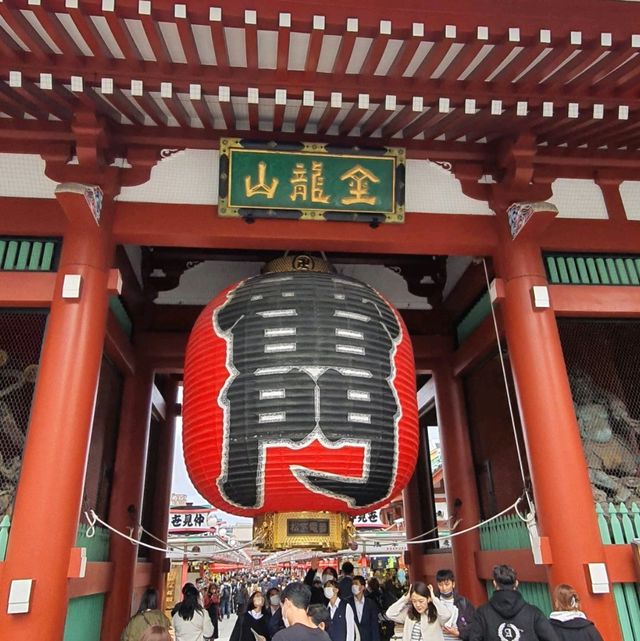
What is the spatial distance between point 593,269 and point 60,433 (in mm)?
4587

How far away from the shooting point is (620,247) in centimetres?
504

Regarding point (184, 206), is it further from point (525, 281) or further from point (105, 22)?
point (525, 281)

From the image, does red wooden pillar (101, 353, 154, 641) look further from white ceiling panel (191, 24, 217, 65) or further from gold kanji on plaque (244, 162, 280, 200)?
white ceiling panel (191, 24, 217, 65)

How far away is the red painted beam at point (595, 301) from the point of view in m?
4.76

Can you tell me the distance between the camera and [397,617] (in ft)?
12.1

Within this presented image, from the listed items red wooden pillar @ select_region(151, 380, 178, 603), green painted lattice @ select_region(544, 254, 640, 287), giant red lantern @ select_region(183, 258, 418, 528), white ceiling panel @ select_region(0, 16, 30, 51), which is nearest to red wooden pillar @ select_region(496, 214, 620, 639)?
green painted lattice @ select_region(544, 254, 640, 287)

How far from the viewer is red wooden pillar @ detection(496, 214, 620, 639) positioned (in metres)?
3.81

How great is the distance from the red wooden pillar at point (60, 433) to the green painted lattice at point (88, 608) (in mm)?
1076

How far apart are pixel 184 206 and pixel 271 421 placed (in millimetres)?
2285

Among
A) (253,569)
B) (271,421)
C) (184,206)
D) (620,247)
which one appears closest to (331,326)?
(271,421)

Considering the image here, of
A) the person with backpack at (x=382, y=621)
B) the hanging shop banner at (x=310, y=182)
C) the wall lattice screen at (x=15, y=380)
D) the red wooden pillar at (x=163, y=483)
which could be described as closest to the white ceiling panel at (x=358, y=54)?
the hanging shop banner at (x=310, y=182)

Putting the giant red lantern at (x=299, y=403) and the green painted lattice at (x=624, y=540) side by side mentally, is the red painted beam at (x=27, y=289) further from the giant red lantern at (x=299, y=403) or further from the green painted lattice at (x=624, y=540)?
the green painted lattice at (x=624, y=540)

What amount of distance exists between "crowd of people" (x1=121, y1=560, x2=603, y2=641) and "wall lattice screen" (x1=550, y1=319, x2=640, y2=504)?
2162mm

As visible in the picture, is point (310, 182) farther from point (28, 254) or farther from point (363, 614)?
point (363, 614)
